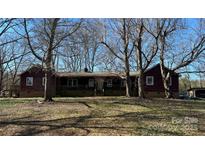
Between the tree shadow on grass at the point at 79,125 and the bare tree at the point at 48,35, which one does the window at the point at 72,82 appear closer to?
the bare tree at the point at 48,35

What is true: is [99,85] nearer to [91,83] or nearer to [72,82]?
[91,83]

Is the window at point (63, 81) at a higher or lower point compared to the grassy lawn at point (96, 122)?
higher

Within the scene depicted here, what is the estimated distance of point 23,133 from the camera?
10789 mm

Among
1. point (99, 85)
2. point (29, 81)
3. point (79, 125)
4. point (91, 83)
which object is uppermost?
point (29, 81)

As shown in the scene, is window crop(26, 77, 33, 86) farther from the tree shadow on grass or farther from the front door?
the tree shadow on grass

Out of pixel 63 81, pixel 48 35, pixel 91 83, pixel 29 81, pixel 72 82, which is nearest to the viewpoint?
pixel 48 35

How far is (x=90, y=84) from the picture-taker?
31766 mm

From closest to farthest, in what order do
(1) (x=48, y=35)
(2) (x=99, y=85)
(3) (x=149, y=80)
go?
(1) (x=48, y=35) < (3) (x=149, y=80) < (2) (x=99, y=85)

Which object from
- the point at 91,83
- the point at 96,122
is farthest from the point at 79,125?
the point at 91,83

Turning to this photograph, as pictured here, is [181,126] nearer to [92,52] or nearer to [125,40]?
[125,40]

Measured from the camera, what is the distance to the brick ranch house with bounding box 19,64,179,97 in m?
29.7

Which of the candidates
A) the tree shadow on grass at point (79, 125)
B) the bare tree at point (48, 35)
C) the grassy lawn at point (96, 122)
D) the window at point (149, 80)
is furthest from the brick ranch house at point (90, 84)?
the tree shadow on grass at point (79, 125)

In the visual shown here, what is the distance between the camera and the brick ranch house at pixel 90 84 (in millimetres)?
29734

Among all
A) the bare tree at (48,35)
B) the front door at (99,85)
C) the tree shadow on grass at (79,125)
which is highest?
the bare tree at (48,35)
